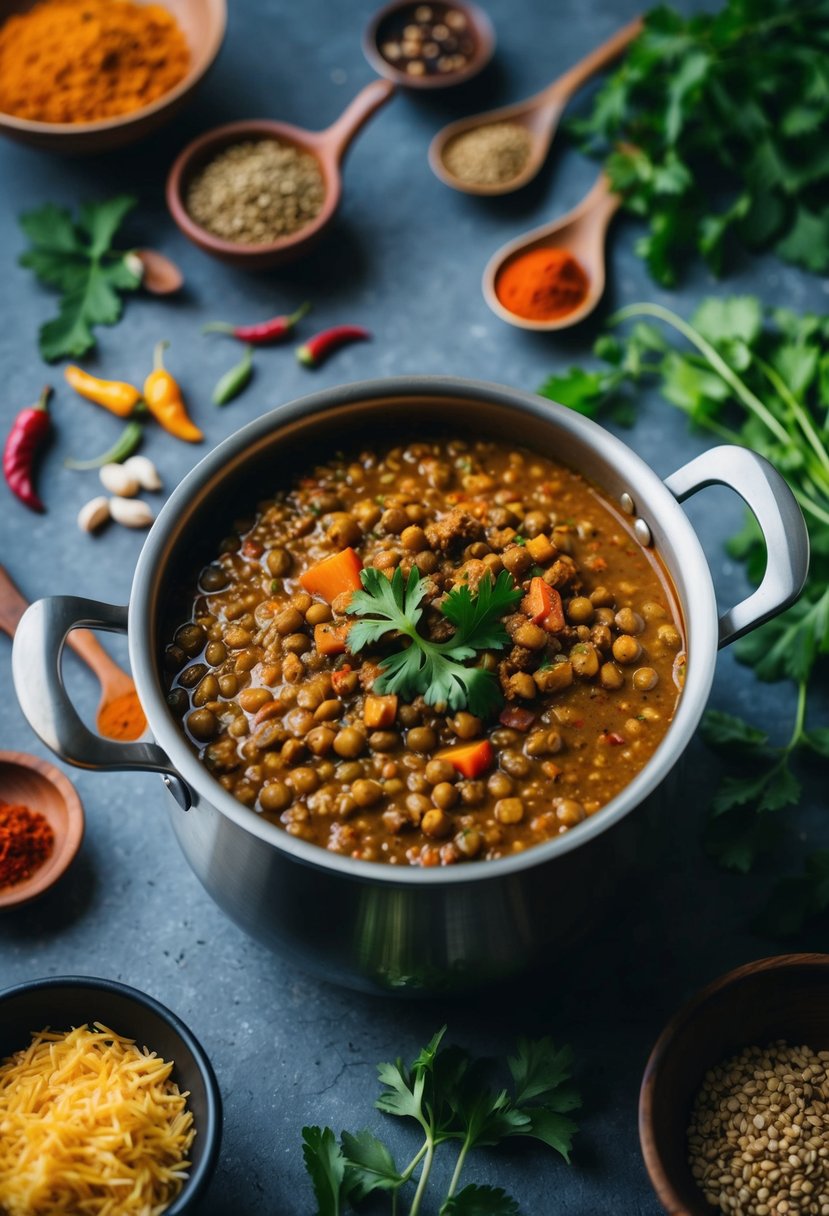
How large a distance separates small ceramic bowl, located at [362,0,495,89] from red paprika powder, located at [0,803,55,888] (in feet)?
10.4

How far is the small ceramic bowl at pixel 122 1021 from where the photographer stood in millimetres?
3051

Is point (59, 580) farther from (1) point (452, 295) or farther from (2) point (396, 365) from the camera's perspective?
(1) point (452, 295)

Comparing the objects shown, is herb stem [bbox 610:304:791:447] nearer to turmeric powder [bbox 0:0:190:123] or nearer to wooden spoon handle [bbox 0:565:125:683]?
turmeric powder [bbox 0:0:190:123]

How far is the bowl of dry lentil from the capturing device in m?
4.68

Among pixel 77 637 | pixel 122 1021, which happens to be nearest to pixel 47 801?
pixel 77 637

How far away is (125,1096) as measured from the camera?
305 cm

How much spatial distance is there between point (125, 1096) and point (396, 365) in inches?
106

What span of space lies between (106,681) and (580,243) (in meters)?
2.43

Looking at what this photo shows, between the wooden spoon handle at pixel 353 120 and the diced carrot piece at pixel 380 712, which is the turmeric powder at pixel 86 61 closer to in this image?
the wooden spoon handle at pixel 353 120

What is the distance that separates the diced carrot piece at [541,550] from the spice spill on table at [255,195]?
1.95 m

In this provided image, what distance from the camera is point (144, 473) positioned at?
4340 millimetres

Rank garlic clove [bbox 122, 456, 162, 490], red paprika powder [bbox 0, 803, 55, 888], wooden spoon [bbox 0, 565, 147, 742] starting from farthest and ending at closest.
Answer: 1. garlic clove [bbox 122, 456, 162, 490]
2. wooden spoon [bbox 0, 565, 147, 742]
3. red paprika powder [bbox 0, 803, 55, 888]

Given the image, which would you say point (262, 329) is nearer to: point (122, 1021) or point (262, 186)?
point (262, 186)

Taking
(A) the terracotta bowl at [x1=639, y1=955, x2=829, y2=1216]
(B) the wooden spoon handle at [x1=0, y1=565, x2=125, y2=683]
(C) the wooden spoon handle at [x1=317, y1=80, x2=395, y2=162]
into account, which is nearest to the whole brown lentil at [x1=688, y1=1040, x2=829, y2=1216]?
(A) the terracotta bowl at [x1=639, y1=955, x2=829, y2=1216]
